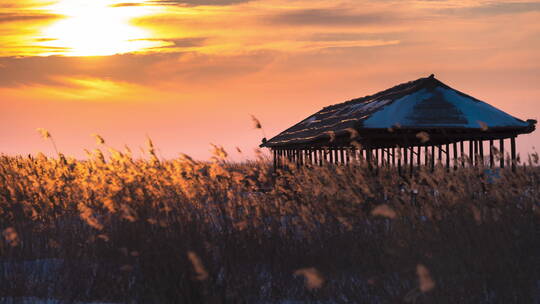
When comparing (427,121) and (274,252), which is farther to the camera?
(427,121)

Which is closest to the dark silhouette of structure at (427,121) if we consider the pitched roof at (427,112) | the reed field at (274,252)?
the pitched roof at (427,112)

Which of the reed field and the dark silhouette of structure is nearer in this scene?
the reed field

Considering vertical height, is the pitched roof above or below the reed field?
above

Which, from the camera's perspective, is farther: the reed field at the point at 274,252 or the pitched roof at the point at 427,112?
the pitched roof at the point at 427,112

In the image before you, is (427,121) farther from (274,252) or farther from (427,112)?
(274,252)

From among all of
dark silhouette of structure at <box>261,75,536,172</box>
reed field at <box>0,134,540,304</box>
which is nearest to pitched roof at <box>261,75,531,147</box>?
dark silhouette of structure at <box>261,75,536,172</box>

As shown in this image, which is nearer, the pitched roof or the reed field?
the reed field

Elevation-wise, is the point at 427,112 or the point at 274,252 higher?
the point at 427,112

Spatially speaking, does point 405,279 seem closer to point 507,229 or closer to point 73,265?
point 507,229

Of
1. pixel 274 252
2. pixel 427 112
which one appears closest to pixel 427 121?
pixel 427 112

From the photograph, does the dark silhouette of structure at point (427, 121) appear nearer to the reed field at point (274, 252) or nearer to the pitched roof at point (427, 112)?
the pitched roof at point (427, 112)

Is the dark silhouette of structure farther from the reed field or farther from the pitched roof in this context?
the reed field

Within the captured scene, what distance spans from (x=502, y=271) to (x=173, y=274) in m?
2.86

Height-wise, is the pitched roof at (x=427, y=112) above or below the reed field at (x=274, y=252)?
above
